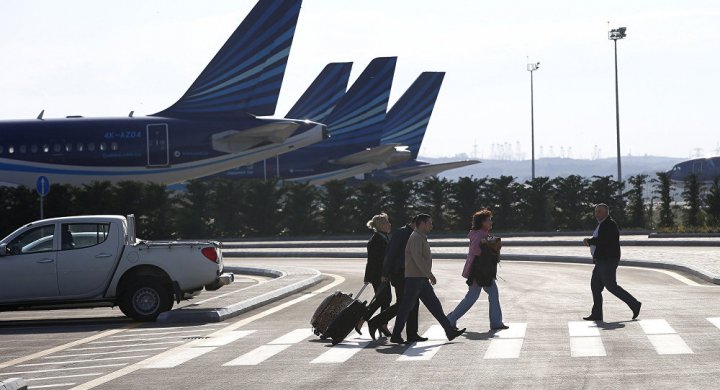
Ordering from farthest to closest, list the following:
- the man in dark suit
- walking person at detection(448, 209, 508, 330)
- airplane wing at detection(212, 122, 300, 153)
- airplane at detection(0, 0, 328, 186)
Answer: airplane at detection(0, 0, 328, 186), airplane wing at detection(212, 122, 300, 153), the man in dark suit, walking person at detection(448, 209, 508, 330)

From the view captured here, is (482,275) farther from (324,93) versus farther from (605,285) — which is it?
(324,93)

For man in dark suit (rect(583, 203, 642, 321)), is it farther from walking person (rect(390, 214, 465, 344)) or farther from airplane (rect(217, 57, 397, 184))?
airplane (rect(217, 57, 397, 184))

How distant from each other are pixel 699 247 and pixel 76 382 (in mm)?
28415

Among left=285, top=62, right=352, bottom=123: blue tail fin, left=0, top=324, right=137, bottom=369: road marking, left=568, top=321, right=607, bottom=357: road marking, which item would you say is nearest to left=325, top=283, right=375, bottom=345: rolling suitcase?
left=568, top=321, right=607, bottom=357: road marking

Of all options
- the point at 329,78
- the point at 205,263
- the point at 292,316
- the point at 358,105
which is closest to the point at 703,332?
the point at 292,316

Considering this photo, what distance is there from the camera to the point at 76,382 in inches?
500

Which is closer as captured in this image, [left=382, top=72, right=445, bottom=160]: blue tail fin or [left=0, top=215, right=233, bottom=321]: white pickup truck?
[left=0, top=215, right=233, bottom=321]: white pickup truck

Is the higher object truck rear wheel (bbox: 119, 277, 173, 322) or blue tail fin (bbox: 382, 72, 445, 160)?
blue tail fin (bbox: 382, 72, 445, 160)

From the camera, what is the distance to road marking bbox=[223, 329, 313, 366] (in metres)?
13.9

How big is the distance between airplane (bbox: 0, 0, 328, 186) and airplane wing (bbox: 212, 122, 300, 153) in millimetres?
39

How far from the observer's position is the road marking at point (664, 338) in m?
13.8

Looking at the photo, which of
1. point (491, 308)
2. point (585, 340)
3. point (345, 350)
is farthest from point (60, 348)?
point (585, 340)

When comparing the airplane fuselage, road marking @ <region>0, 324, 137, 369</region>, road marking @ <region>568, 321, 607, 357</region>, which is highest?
the airplane fuselage

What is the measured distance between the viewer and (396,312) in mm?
16375
